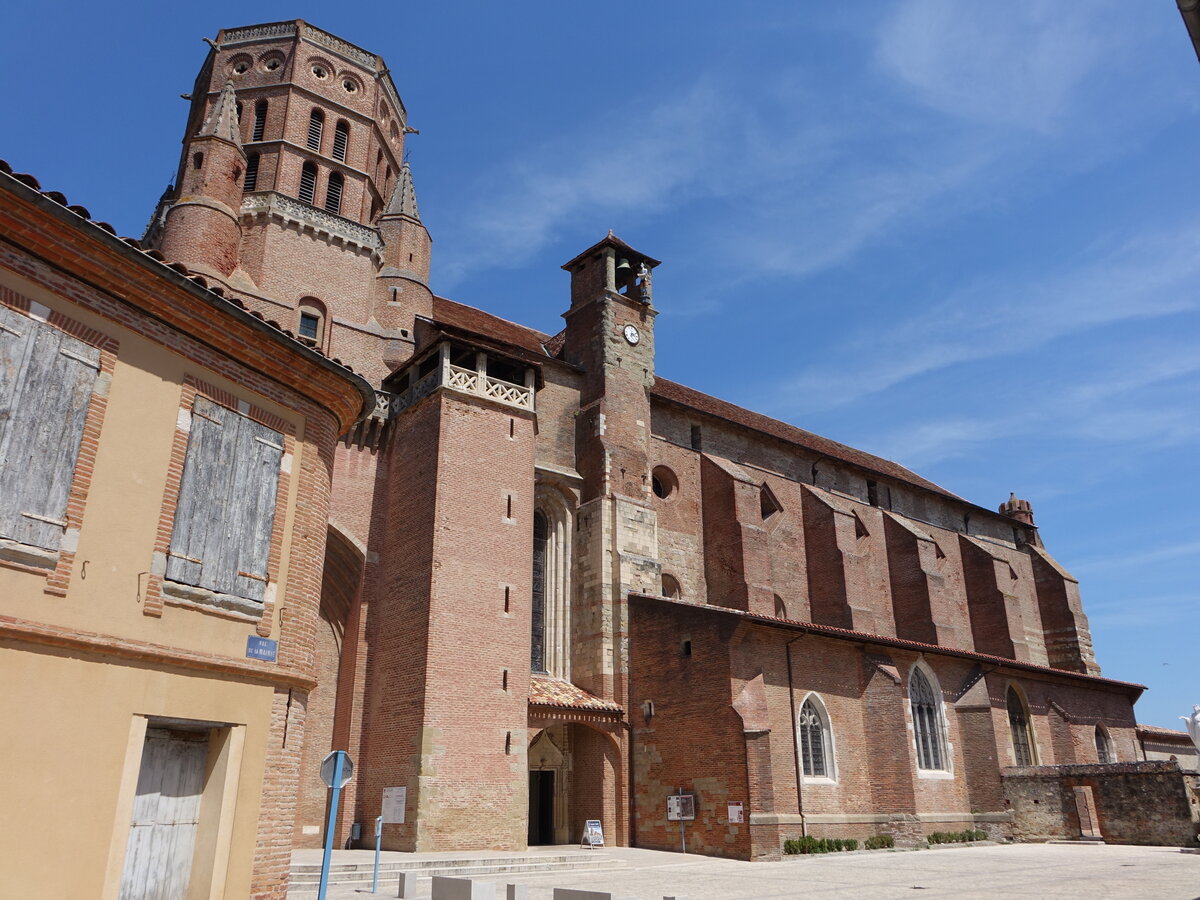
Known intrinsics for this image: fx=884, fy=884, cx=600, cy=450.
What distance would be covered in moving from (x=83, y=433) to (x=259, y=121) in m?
24.1

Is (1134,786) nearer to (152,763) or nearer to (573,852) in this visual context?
(573,852)

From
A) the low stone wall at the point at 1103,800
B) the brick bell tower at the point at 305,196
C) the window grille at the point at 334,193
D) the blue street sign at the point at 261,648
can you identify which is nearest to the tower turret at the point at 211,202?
the brick bell tower at the point at 305,196

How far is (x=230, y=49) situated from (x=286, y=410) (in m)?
25.4

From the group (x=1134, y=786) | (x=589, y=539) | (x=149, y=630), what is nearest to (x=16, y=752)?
(x=149, y=630)

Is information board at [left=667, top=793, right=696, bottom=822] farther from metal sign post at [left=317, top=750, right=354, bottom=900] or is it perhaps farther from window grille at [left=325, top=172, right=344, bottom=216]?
window grille at [left=325, top=172, right=344, bottom=216]

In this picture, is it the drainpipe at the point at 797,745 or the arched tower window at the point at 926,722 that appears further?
the arched tower window at the point at 926,722

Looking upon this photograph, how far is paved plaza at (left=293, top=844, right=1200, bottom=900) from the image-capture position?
44.5 feet

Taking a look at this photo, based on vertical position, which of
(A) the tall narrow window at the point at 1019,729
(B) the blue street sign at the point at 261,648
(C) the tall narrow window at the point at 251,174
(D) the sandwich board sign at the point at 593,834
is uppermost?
(C) the tall narrow window at the point at 251,174

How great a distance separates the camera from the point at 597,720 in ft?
76.7

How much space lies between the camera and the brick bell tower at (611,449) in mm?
25078

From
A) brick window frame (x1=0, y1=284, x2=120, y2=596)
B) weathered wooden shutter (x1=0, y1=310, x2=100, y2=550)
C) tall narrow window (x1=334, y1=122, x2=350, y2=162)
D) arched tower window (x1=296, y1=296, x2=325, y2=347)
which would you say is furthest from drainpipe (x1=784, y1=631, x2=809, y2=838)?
tall narrow window (x1=334, y1=122, x2=350, y2=162)

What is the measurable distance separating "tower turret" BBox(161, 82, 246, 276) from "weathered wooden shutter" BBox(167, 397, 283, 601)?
49.6 ft

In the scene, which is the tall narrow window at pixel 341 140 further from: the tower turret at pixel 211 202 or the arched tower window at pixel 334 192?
the tower turret at pixel 211 202

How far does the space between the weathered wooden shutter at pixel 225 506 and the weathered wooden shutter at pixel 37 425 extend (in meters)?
1.23
